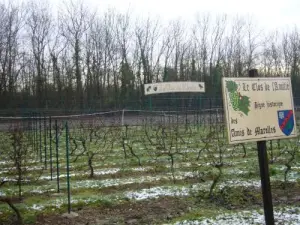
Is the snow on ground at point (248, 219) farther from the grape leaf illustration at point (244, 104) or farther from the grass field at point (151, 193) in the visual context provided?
the grape leaf illustration at point (244, 104)

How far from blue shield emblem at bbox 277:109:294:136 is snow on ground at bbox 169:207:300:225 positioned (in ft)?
7.77

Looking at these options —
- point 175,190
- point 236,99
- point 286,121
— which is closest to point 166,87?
point 175,190

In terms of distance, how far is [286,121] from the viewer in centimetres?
332

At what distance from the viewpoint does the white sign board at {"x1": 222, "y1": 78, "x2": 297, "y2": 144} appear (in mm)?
2988

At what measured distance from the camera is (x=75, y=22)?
4281 centimetres

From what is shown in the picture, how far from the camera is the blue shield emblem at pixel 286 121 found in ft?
10.8

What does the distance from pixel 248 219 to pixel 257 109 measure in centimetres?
281

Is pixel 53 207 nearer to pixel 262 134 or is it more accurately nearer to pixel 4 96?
pixel 262 134

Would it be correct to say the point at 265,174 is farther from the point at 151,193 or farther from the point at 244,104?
the point at 151,193

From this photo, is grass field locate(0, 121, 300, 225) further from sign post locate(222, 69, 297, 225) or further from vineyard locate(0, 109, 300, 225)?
sign post locate(222, 69, 297, 225)

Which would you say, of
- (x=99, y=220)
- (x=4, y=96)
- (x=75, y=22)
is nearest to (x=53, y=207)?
(x=99, y=220)

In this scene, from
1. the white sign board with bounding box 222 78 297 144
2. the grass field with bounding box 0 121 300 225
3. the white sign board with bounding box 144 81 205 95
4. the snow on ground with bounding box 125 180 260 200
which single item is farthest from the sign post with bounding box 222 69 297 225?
the white sign board with bounding box 144 81 205 95

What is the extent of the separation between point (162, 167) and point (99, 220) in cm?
426

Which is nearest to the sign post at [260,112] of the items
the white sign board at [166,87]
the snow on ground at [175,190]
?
the snow on ground at [175,190]
